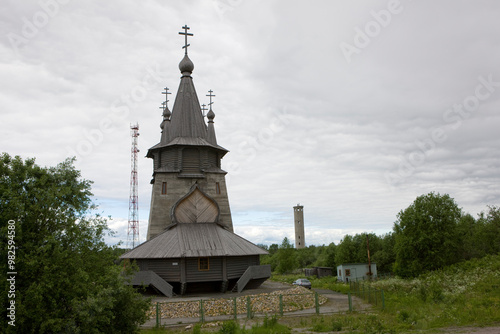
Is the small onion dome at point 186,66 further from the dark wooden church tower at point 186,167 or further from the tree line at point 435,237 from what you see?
the tree line at point 435,237

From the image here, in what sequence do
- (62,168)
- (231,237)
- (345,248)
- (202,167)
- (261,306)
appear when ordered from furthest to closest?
1. (345,248)
2. (202,167)
3. (231,237)
4. (261,306)
5. (62,168)

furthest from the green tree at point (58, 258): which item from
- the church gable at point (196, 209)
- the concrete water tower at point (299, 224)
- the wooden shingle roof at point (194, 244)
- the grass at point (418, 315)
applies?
the concrete water tower at point (299, 224)

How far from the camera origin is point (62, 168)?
418 inches

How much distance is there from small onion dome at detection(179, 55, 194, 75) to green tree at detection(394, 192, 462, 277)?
24033 millimetres

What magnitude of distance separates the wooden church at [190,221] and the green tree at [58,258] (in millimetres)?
12252

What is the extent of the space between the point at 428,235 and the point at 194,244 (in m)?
21.9

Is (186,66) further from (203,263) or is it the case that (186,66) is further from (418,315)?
(418,315)

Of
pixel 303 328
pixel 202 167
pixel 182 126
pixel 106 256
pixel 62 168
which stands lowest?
pixel 303 328

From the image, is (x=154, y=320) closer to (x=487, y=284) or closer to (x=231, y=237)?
(x=231, y=237)

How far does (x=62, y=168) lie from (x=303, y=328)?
34.9 feet

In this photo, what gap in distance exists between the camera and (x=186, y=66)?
32625 mm

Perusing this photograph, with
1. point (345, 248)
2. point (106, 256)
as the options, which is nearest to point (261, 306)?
point (106, 256)

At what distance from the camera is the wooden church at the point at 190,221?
76.4ft

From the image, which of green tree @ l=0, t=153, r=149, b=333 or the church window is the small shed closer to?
the church window
